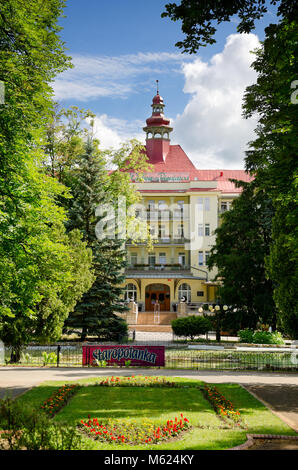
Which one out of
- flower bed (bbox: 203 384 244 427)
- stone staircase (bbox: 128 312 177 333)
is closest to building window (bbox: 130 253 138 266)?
stone staircase (bbox: 128 312 177 333)

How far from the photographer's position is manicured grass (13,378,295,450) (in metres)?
8.70

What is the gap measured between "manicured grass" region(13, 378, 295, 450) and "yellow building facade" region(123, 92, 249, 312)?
34571 mm

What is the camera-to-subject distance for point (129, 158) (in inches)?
1380

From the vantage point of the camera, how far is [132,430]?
908 cm

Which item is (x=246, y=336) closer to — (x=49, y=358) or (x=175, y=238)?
(x=49, y=358)

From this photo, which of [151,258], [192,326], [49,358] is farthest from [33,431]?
[151,258]

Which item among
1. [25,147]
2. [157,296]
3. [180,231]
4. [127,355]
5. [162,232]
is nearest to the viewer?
[25,147]

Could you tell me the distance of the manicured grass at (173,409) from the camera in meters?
8.70

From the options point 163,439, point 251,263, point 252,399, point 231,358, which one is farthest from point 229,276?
point 163,439

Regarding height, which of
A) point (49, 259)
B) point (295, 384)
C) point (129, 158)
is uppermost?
point (129, 158)

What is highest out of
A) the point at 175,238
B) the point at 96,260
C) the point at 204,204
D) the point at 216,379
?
the point at 204,204

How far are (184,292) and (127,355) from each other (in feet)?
104
